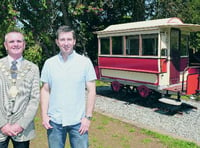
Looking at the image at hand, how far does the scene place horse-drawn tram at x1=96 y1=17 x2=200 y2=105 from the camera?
9086mm

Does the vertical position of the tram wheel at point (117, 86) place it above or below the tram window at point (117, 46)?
below

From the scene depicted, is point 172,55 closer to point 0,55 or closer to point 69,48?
point 69,48

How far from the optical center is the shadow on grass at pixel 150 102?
9121 mm

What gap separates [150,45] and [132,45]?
0.96m

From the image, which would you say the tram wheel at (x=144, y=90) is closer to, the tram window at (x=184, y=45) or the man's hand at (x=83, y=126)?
the tram window at (x=184, y=45)

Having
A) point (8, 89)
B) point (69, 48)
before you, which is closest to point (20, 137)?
point (8, 89)

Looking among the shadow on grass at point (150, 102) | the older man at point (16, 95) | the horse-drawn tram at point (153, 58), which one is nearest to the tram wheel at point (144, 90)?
the horse-drawn tram at point (153, 58)

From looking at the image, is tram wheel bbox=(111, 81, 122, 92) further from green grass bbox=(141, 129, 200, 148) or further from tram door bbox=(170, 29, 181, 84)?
green grass bbox=(141, 129, 200, 148)

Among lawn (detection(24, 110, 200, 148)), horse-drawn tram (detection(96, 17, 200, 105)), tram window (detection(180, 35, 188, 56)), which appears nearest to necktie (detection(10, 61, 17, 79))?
lawn (detection(24, 110, 200, 148))

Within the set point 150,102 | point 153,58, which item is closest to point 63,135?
point 153,58

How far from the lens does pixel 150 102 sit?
34.1 feet

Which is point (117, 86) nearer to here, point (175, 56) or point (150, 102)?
point (150, 102)

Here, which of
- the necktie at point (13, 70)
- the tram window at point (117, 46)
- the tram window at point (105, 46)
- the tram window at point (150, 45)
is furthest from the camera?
the tram window at point (105, 46)

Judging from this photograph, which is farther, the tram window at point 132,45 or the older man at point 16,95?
the tram window at point 132,45
